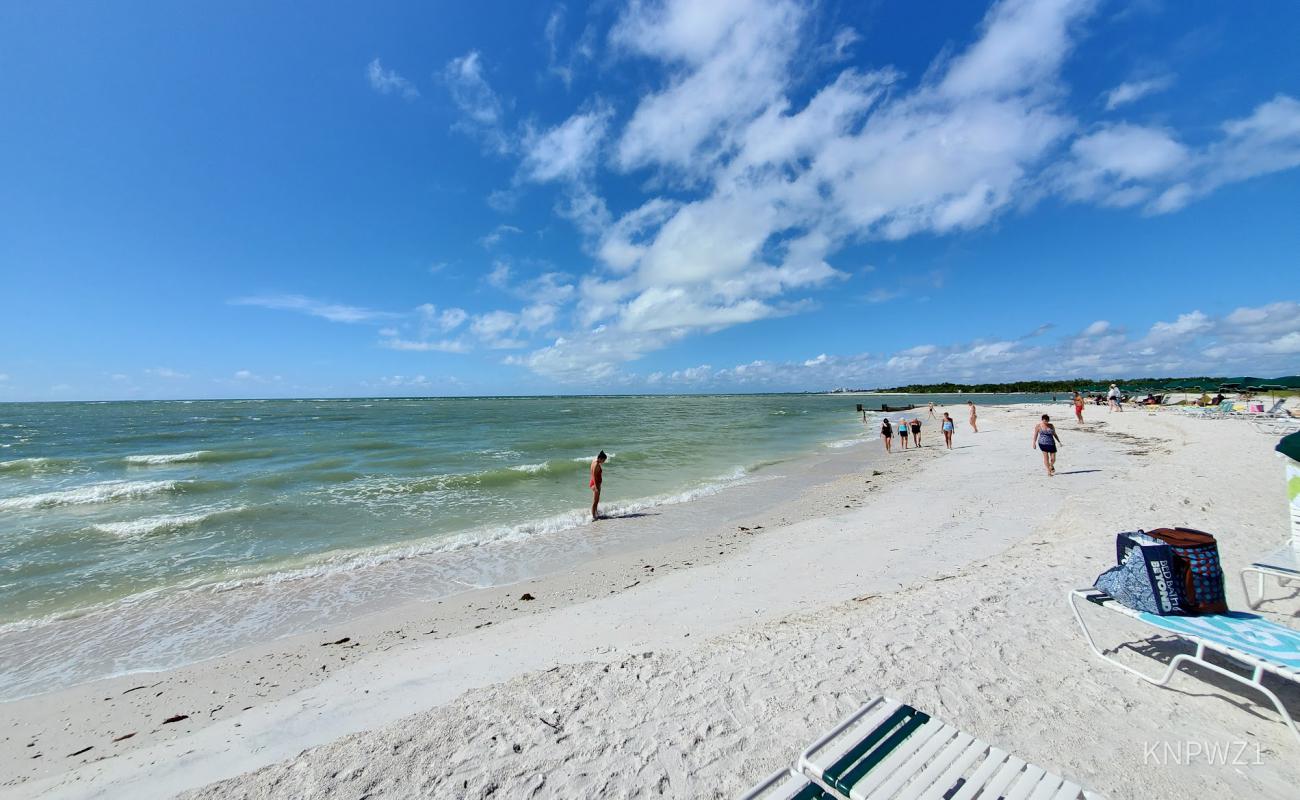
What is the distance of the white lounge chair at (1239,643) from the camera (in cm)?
308

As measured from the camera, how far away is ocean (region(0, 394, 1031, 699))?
706 centimetres

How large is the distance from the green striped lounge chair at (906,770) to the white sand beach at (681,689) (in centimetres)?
57

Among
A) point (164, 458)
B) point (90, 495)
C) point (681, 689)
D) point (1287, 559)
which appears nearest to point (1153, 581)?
point (1287, 559)

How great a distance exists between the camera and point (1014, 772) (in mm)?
2598

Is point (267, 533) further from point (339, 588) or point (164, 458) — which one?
point (164, 458)

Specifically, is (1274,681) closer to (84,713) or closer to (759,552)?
(759,552)

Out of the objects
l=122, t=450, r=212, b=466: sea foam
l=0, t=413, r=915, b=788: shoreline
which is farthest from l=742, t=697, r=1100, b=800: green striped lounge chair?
l=122, t=450, r=212, b=466: sea foam

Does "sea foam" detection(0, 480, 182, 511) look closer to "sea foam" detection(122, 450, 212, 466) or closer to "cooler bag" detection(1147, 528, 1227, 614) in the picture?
"sea foam" detection(122, 450, 212, 466)

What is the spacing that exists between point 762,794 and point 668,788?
2.22ft

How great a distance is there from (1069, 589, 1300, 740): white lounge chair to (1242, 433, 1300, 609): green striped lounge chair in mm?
1380

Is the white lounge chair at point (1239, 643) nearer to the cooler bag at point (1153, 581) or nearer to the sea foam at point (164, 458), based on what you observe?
the cooler bag at point (1153, 581)

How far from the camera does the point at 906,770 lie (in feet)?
8.79

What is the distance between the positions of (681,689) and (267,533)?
11820 millimetres

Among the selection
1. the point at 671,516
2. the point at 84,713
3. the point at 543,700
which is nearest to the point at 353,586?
the point at 84,713
